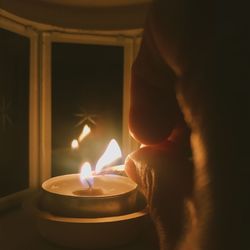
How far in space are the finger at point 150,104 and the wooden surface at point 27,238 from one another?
0.24m

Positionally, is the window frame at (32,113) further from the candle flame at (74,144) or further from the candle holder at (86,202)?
the candle holder at (86,202)

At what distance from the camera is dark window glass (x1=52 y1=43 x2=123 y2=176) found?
943mm

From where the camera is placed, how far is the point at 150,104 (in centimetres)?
52

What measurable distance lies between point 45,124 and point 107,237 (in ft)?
1.31

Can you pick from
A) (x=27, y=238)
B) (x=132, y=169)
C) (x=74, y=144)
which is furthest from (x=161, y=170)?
(x=74, y=144)

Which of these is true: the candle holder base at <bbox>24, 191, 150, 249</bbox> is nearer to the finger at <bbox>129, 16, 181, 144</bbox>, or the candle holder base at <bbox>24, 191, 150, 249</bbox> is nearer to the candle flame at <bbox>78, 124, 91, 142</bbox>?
the finger at <bbox>129, 16, 181, 144</bbox>

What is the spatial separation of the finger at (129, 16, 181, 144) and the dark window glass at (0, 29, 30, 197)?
0.39 meters

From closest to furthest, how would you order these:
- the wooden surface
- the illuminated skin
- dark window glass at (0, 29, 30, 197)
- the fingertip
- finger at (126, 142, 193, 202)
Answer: the illuminated skin
finger at (126, 142, 193, 202)
the fingertip
the wooden surface
dark window glass at (0, 29, 30, 197)

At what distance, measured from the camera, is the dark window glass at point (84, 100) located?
0.94m

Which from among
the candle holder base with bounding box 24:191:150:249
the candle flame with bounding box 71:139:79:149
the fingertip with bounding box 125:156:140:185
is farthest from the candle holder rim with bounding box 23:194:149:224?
the candle flame with bounding box 71:139:79:149

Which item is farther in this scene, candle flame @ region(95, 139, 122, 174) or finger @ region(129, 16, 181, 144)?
candle flame @ region(95, 139, 122, 174)

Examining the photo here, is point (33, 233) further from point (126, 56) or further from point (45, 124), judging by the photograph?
point (126, 56)

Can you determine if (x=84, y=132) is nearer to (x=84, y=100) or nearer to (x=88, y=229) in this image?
(x=84, y=100)

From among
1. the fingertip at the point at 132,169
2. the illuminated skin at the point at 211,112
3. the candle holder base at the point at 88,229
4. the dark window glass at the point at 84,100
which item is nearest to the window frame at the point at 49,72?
the dark window glass at the point at 84,100
